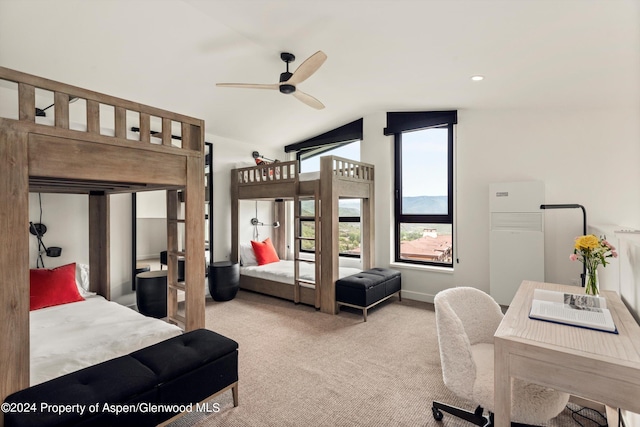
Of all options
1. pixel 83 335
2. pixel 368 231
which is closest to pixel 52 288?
pixel 83 335

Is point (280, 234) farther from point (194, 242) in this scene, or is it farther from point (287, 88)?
point (194, 242)

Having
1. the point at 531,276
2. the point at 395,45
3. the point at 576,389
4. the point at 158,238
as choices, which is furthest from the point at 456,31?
the point at 158,238

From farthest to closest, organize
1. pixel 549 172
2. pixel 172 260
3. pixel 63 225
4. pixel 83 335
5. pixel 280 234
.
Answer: pixel 280 234
pixel 549 172
pixel 63 225
pixel 172 260
pixel 83 335

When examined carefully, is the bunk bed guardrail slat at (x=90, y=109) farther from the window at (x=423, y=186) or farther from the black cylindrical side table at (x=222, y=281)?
the window at (x=423, y=186)

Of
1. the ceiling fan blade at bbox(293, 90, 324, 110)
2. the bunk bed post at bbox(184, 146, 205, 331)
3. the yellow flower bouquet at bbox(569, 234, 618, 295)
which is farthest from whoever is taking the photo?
the ceiling fan blade at bbox(293, 90, 324, 110)

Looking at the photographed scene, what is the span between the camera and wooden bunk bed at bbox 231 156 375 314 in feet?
13.3

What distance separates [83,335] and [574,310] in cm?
311

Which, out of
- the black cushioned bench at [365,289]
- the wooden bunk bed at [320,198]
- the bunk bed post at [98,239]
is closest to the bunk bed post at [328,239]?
the wooden bunk bed at [320,198]

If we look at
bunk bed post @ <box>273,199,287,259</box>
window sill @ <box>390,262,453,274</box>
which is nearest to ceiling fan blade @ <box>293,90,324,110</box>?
window sill @ <box>390,262,453,274</box>

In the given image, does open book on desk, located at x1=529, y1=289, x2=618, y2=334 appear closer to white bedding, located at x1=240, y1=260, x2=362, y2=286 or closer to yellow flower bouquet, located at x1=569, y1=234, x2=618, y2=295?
yellow flower bouquet, located at x1=569, y1=234, x2=618, y2=295

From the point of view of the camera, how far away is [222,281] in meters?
4.55

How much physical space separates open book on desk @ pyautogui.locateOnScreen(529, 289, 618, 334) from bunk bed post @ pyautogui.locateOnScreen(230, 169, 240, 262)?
14.2 feet

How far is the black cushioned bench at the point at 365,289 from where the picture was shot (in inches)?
149

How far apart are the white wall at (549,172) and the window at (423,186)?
213 mm
